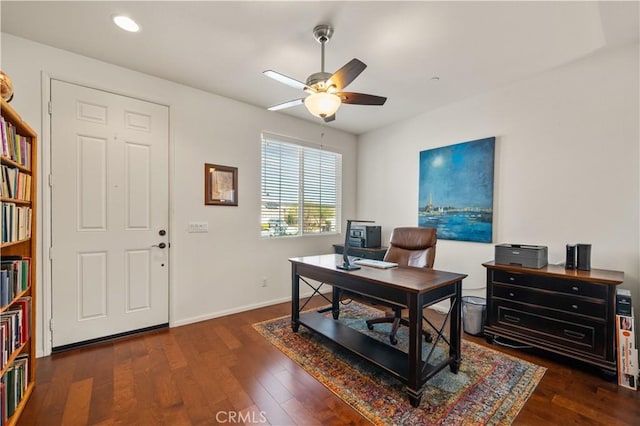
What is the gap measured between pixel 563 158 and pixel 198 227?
12.4 feet

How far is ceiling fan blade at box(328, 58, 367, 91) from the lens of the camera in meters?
1.80

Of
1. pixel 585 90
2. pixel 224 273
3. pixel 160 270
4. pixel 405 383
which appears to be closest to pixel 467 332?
pixel 405 383

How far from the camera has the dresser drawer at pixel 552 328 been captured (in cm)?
210

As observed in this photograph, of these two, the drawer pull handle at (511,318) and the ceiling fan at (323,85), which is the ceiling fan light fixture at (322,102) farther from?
the drawer pull handle at (511,318)

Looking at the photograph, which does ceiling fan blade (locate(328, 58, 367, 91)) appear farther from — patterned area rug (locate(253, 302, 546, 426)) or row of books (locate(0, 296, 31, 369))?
row of books (locate(0, 296, 31, 369))

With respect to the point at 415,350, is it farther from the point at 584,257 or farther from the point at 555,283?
the point at 584,257

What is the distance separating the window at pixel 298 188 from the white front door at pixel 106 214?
4.08 ft

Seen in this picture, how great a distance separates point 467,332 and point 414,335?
1534 mm

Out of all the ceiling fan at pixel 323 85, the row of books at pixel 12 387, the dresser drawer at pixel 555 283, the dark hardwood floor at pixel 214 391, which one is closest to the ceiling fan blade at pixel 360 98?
the ceiling fan at pixel 323 85

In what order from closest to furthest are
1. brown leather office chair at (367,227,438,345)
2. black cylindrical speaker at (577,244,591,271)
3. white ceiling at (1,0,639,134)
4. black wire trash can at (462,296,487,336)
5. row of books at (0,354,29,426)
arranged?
row of books at (0,354,29,426) < white ceiling at (1,0,639,134) < black cylindrical speaker at (577,244,591,271) < brown leather office chair at (367,227,438,345) < black wire trash can at (462,296,487,336)

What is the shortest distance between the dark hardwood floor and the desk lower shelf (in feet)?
1.21

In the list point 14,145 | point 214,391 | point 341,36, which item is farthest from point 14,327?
point 341,36

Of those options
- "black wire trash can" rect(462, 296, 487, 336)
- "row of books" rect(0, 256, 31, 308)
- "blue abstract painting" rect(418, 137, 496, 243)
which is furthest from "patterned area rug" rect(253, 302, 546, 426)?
"row of books" rect(0, 256, 31, 308)

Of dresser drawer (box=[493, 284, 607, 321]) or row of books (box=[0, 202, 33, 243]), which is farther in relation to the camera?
dresser drawer (box=[493, 284, 607, 321])
